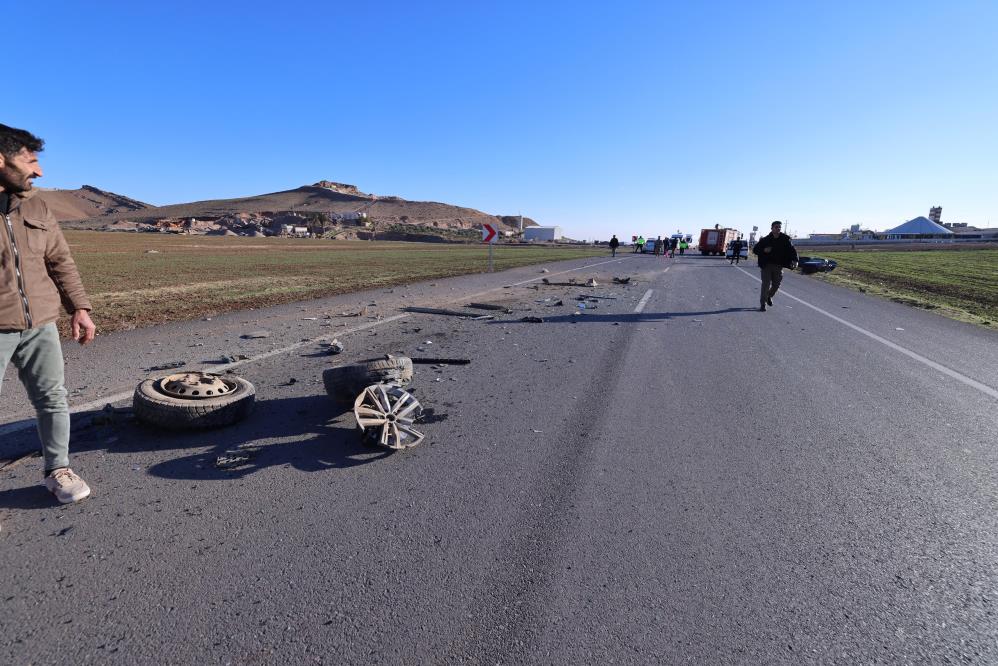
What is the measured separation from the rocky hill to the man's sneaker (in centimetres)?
7425

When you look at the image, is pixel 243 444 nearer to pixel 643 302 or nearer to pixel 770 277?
pixel 643 302

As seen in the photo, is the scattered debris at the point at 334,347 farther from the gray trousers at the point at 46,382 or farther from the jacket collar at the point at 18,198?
the jacket collar at the point at 18,198

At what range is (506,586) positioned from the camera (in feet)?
8.07

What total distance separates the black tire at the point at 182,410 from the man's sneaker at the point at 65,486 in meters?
0.92

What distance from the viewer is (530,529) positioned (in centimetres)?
294

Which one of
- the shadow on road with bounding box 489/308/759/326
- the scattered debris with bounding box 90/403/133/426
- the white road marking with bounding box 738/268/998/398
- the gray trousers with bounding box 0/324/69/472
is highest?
the gray trousers with bounding box 0/324/69/472

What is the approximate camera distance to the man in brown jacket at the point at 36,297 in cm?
284

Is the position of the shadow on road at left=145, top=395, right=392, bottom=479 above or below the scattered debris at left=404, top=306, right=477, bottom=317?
above

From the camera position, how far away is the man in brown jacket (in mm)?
2844

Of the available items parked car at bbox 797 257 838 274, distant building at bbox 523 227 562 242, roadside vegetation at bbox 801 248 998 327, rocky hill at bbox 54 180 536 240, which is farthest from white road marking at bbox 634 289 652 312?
distant building at bbox 523 227 562 242

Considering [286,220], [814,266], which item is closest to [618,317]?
[814,266]

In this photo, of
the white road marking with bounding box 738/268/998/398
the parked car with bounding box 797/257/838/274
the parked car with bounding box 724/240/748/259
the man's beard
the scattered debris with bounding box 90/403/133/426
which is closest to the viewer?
the man's beard

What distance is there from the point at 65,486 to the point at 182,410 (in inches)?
40.1

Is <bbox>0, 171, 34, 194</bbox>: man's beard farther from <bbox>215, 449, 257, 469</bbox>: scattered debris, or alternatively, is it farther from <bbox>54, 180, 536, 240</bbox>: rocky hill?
<bbox>54, 180, 536, 240</bbox>: rocky hill
